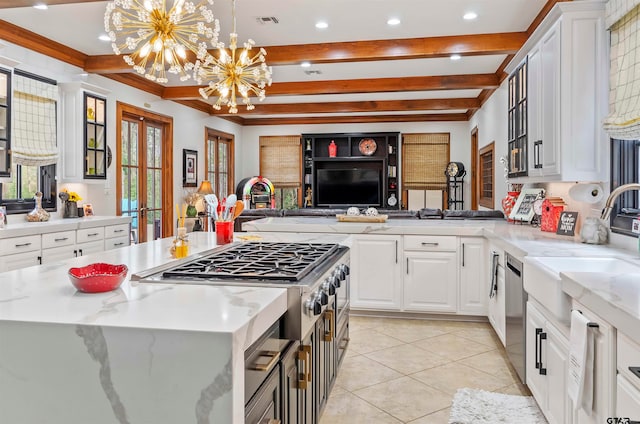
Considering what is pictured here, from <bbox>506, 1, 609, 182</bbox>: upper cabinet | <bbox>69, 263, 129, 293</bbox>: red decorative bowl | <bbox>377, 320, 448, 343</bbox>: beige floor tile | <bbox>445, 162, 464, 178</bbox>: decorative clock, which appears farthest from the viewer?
<bbox>445, 162, 464, 178</bbox>: decorative clock

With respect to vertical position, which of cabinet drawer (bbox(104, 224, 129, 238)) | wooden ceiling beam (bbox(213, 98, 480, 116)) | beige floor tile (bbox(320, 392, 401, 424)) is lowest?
beige floor tile (bbox(320, 392, 401, 424))

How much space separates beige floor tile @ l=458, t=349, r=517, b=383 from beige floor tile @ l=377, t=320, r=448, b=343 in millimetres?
539

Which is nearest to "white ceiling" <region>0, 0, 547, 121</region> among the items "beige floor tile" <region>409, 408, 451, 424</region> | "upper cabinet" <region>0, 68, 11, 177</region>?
"upper cabinet" <region>0, 68, 11, 177</region>

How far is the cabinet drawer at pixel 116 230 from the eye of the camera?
495 centimetres

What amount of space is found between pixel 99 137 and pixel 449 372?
4608mm

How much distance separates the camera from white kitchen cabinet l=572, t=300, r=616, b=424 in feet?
4.66

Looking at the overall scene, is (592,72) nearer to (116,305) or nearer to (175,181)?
(116,305)

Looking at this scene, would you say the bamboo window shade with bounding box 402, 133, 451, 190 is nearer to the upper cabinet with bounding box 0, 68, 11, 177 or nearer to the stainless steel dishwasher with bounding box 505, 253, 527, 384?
the stainless steel dishwasher with bounding box 505, 253, 527, 384

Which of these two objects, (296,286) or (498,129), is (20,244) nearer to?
(296,286)

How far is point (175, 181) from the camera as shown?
7.41 meters

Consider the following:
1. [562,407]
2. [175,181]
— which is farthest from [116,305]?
[175,181]

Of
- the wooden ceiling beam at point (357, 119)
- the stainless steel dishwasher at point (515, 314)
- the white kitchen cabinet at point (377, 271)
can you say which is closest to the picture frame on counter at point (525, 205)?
the white kitchen cabinet at point (377, 271)

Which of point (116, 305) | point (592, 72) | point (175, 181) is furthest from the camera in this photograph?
point (175, 181)

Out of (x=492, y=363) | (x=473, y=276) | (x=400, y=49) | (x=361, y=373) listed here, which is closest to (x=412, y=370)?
(x=361, y=373)
